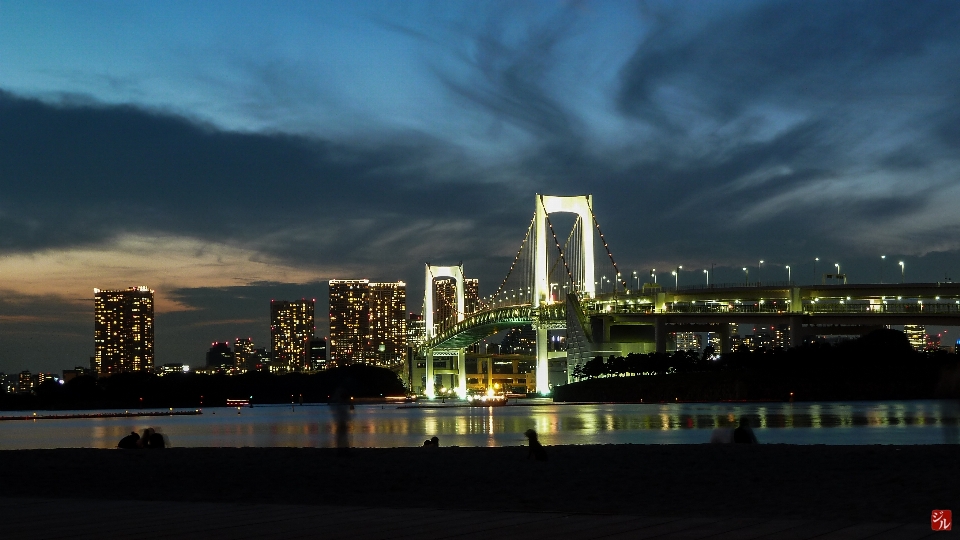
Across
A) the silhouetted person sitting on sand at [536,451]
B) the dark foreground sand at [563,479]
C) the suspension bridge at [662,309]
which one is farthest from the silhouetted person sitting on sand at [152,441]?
the suspension bridge at [662,309]

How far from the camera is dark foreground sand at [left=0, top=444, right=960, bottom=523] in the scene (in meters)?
10.0

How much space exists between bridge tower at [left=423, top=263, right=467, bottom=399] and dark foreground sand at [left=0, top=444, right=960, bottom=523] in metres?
92.9

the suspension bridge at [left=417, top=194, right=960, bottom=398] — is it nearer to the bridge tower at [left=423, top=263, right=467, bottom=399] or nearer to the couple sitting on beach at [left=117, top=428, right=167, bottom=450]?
the bridge tower at [left=423, top=263, right=467, bottom=399]

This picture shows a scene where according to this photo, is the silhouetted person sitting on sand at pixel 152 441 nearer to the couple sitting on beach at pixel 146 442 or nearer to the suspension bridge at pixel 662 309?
the couple sitting on beach at pixel 146 442

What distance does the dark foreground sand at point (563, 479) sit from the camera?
1005cm

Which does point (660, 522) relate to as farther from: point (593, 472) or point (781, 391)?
point (781, 391)

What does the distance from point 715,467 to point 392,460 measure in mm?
4877

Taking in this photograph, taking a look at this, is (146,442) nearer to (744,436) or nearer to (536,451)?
(536,451)

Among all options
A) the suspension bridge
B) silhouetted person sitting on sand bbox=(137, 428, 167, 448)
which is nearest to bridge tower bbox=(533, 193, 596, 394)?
the suspension bridge

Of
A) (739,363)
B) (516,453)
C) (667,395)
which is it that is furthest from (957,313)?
(516,453)

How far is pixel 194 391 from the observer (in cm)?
12262

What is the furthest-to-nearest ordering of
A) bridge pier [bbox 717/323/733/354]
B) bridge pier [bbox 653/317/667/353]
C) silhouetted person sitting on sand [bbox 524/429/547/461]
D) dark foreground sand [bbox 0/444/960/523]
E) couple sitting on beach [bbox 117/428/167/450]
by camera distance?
1. bridge pier [bbox 717/323/733/354]
2. bridge pier [bbox 653/317/667/353]
3. couple sitting on beach [bbox 117/428/167/450]
4. silhouetted person sitting on sand [bbox 524/429/547/461]
5. dark foreground sand [bbox 0/444/960/523]

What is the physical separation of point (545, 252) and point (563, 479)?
3139 inches

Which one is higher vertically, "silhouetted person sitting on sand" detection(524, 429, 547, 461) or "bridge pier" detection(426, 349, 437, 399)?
"bridge pier" detection(426, 349, 437, 399)
